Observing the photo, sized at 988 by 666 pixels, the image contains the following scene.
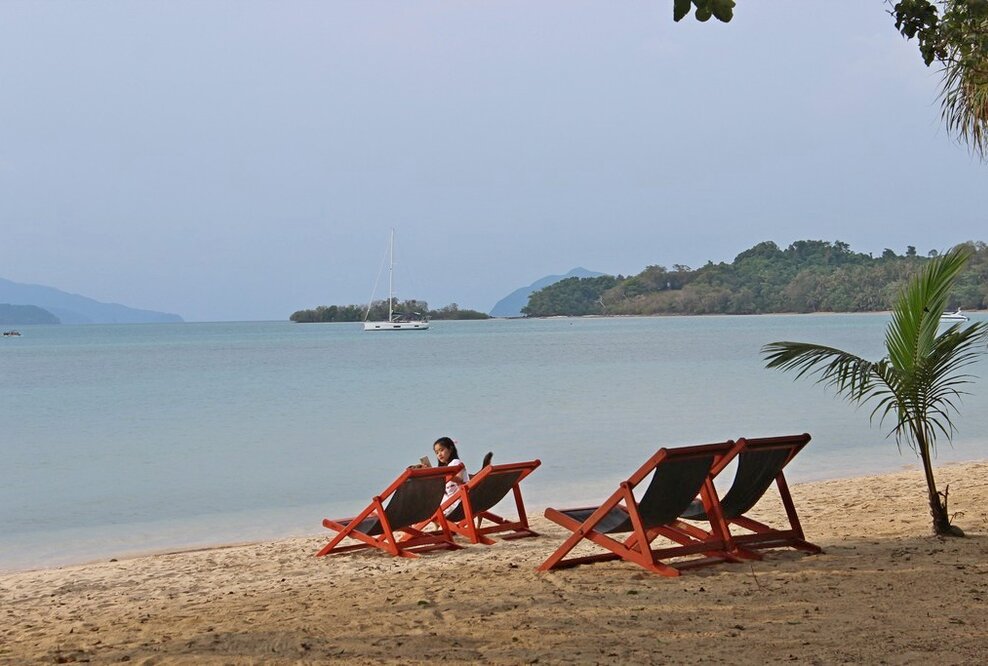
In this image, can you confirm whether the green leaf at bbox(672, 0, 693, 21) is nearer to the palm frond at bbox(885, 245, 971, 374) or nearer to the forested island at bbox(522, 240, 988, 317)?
the palm frond at bbox(885, 245, 971, 374)

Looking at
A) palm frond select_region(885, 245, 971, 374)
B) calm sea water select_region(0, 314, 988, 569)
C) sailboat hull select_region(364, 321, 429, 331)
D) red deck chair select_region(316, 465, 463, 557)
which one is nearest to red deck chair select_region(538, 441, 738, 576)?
red deck chair select_region(316, 465, 463, 557)

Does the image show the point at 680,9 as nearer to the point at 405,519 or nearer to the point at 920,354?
the point at 920,354

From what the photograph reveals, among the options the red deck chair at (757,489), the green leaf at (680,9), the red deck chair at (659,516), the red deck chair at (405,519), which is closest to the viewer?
the green leaf at (680,9)

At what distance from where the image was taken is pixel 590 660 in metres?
3.91

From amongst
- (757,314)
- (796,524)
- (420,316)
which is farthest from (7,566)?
(757,314)

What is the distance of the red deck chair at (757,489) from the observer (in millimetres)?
5672

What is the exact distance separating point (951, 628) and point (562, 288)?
144m

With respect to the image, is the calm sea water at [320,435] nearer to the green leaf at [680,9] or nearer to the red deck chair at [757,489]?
the red deck chair at [757,489]

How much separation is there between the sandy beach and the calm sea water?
3083 millimetres

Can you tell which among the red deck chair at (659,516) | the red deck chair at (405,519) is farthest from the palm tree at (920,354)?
the red deck chair at (405,519)

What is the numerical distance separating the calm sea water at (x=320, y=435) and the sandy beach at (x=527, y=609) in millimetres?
3083

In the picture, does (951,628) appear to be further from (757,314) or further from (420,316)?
(757,314)

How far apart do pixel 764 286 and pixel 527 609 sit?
119227 mm

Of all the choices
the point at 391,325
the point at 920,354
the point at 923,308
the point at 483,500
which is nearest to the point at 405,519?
the point at 483,500
